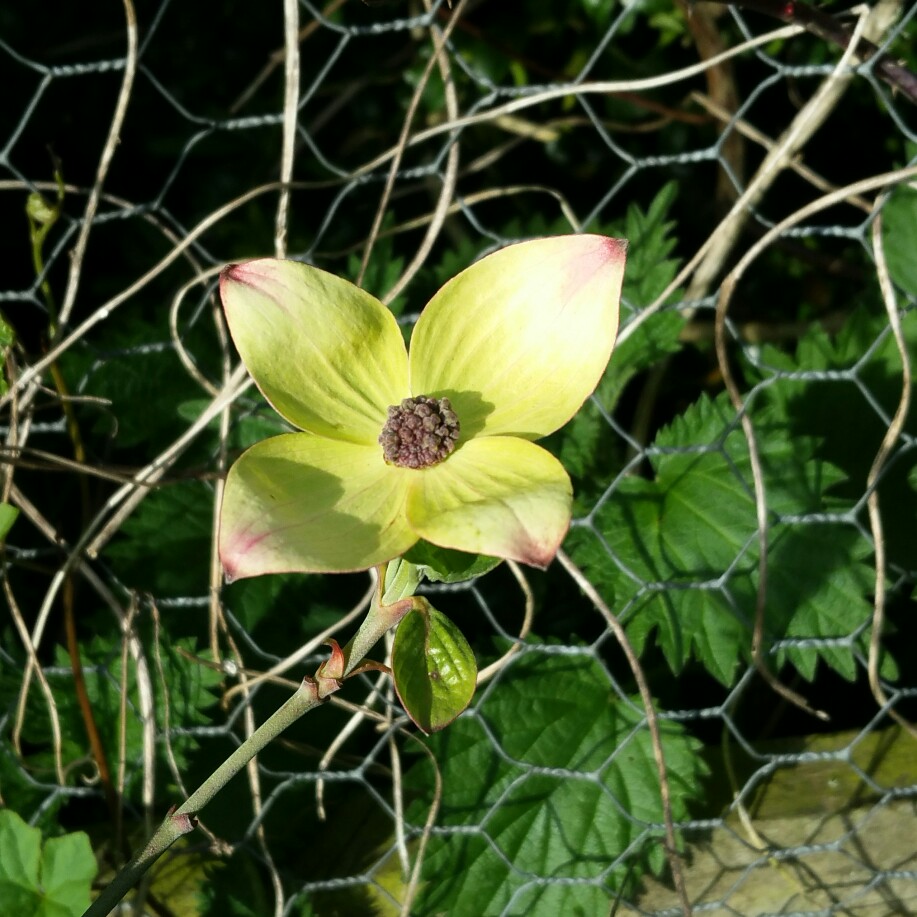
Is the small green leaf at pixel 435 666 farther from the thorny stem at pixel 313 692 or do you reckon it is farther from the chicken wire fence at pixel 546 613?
the chicken wire fence at pixel 546 613

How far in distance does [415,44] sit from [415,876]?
98cm

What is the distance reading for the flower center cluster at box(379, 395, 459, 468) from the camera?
0.62m

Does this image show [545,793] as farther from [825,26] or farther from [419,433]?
[825,26]

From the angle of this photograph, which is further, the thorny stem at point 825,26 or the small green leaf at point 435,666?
the thorny stem at point 825,26

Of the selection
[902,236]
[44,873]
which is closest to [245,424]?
[44,873]

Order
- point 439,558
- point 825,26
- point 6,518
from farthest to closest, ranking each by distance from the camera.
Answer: point 825,26
point 6,518
point 439,558

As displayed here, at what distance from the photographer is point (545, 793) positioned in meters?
1.00

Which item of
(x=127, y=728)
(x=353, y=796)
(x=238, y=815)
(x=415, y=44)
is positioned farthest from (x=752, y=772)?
(x=415, y=44)

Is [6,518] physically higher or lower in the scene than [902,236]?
lower

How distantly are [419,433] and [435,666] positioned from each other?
0.42ft

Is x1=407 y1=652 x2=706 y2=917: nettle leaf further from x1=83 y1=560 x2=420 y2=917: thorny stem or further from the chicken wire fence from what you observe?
x1=83 y1=560 x2=420 y2=917: thorny stem

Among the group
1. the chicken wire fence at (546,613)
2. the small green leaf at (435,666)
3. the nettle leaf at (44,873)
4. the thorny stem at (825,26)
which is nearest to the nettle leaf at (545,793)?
the chicken wire fence at (546,613)

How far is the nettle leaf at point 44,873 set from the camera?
0.82 m

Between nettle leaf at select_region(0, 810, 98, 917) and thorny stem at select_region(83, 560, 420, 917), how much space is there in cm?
23
